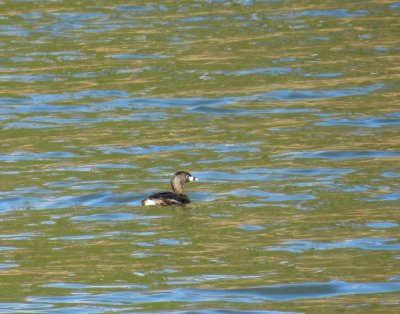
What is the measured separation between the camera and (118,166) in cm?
1495

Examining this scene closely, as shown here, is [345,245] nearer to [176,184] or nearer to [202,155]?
[176,184]

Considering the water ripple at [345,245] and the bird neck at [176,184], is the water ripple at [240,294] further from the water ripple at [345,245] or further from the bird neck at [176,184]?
the bird neck at [176,184]

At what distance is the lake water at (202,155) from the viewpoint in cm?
1047

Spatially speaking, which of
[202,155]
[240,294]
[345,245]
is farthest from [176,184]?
[240,294]

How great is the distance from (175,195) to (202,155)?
7.67ft

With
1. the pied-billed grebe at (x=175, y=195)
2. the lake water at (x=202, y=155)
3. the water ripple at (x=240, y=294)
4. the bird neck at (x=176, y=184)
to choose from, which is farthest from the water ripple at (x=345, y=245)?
the bird neck at (x=176, y=184)

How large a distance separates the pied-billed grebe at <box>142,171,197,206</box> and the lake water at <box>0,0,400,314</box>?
0.11 metres

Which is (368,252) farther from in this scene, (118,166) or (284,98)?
(284,98)

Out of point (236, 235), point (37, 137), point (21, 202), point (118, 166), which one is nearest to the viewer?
point (236, 235)

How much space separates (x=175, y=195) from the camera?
13078 mm

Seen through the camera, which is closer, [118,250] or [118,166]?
[118,250]

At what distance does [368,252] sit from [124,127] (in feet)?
20.5

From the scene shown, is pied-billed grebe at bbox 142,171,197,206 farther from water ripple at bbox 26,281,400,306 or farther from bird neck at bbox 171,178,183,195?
water ripple at bbox 26,281,400,306

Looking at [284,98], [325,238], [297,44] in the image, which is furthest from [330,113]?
[325,238]
